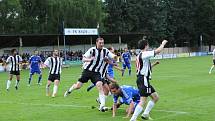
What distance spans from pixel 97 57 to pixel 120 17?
75.9 m

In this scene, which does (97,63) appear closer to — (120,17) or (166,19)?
(120,17)

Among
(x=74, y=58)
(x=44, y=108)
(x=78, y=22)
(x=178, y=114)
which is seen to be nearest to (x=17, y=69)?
(x=44, y=108)

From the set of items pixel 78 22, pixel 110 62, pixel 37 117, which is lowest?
pixel 37 117

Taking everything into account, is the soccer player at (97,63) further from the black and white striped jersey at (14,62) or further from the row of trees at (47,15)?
the row of trees at (47,15)

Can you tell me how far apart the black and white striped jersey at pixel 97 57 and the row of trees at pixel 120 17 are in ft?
177

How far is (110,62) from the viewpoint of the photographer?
14.0 m

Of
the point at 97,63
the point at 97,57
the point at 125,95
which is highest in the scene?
the point at 97,57

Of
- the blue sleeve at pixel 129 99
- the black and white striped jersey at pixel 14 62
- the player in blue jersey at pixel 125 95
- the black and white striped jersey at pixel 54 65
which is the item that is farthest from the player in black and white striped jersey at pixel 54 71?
the blue sleeve at pixel 129 99

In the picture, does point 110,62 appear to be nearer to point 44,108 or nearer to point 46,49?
point 44,108

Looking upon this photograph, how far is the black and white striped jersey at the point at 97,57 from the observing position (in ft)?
45.8

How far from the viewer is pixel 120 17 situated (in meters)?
89.4

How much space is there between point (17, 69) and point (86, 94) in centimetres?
606

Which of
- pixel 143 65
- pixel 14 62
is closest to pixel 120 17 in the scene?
pixel 14 62

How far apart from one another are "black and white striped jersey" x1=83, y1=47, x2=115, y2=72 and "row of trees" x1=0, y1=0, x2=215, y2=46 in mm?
53826
